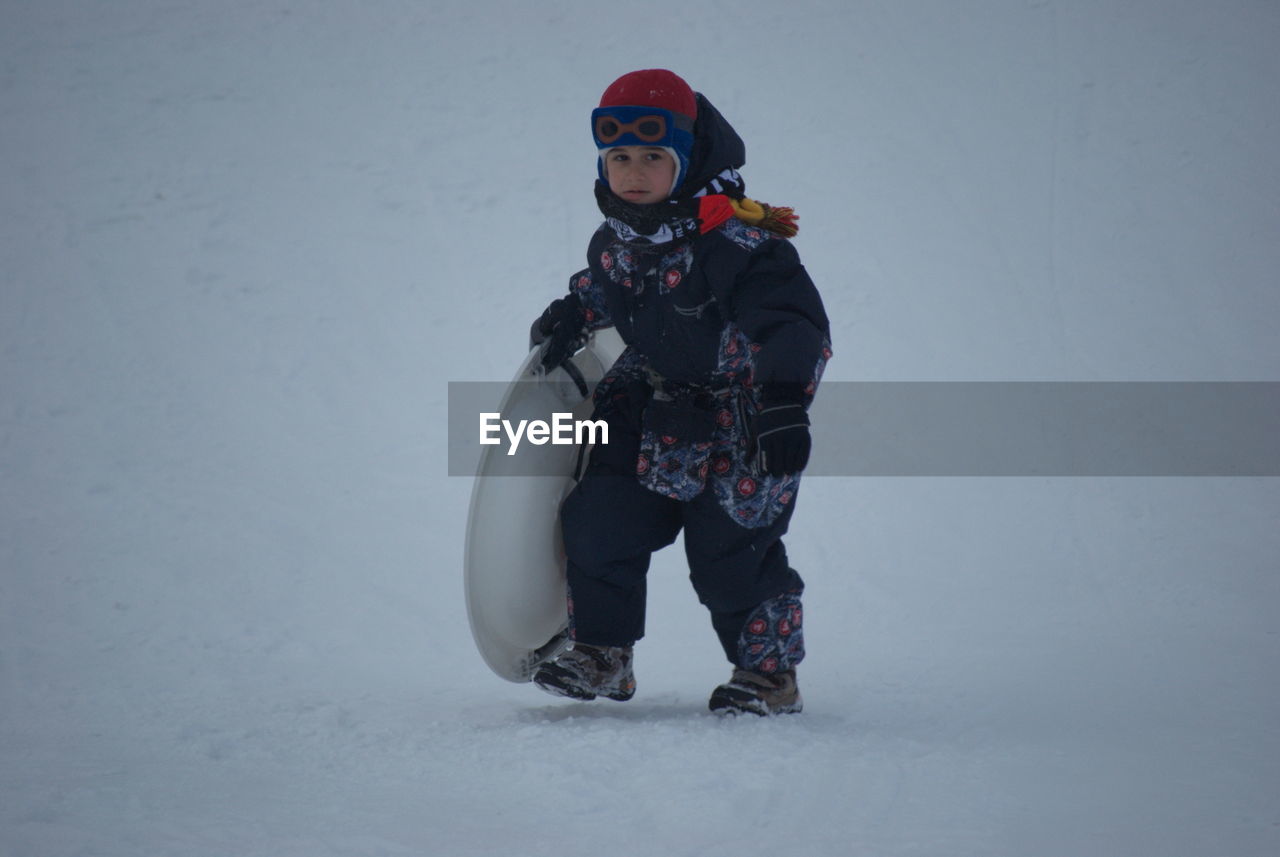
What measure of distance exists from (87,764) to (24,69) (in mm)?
4023

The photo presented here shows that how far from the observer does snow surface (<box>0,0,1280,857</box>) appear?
4.86 ft

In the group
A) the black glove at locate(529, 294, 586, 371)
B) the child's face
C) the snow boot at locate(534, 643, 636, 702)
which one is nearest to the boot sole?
the snow boot at locate(534, 643, 636, 702)

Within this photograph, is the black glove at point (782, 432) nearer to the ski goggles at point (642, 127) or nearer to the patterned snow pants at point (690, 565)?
the patterned snow pants at point (690, 565)

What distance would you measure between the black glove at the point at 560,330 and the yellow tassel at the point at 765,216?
0.37 m

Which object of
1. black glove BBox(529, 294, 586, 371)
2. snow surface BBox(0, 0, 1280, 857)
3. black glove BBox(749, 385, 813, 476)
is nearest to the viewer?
snow surface BBox(0, 0, 1280, 857)

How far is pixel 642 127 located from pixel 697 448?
1.72 ft

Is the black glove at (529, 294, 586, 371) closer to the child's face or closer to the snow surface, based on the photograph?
the child's face

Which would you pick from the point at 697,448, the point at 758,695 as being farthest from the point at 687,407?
the point at 758,695

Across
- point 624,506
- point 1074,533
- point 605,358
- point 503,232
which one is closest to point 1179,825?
point 624,506

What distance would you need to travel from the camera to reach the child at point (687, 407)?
6.18 feet

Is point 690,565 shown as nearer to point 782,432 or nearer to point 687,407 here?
point 687,407

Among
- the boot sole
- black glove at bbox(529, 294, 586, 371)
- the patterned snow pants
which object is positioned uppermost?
black glove at bbox(529, 294, 586, 371)

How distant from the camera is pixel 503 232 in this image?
4805mm

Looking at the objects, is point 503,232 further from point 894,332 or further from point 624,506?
point 624,506
